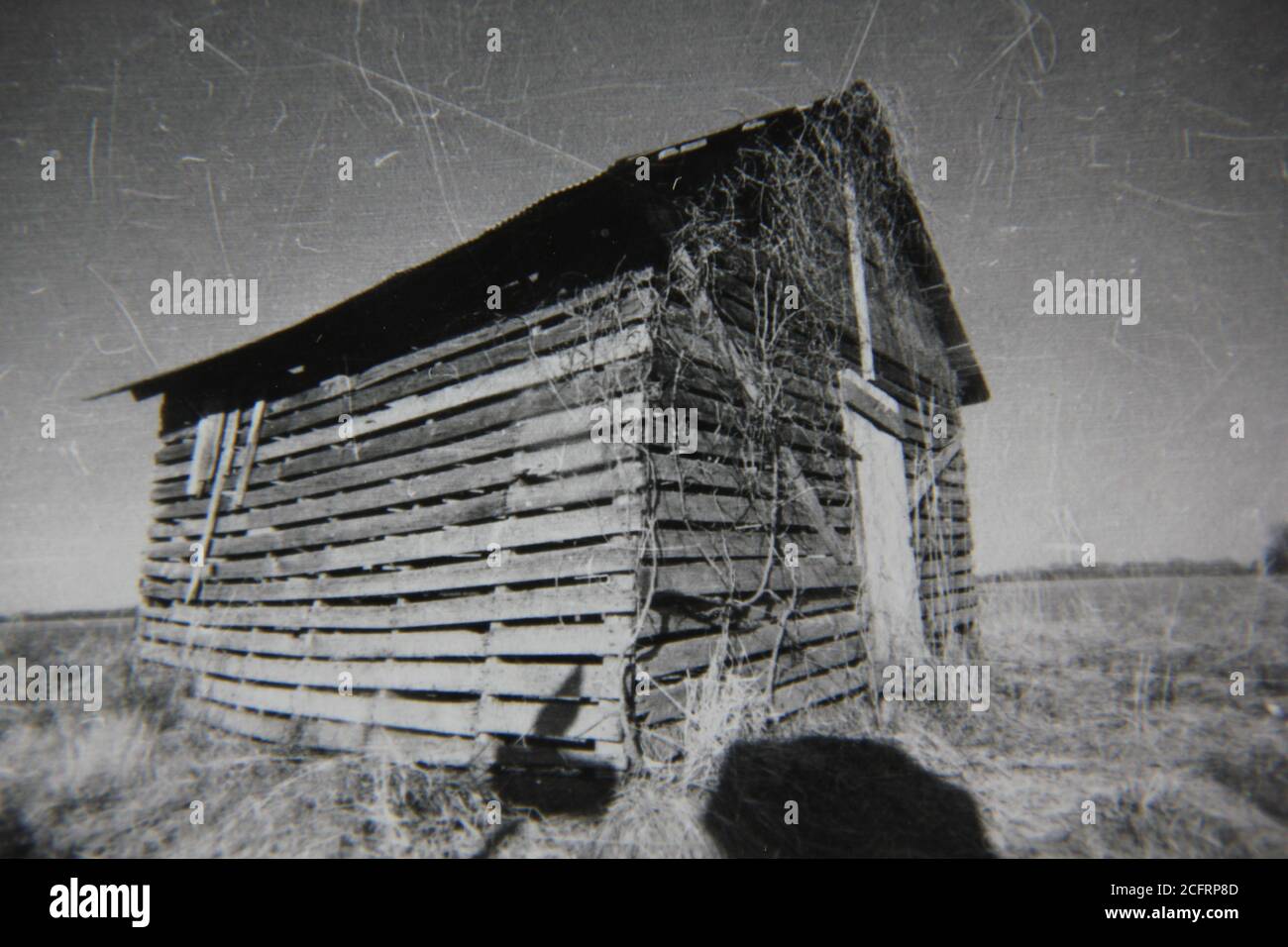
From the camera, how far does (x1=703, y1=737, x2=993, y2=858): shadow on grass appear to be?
8.80 feet

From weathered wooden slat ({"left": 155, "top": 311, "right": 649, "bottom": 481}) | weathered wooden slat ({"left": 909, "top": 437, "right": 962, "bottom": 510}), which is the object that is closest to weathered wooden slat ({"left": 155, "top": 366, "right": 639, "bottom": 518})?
weathered wooden slat ({"left": 155, "top": 311, "right": 649, "bottom": 481})

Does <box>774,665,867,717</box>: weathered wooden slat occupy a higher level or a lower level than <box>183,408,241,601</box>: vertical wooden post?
lower

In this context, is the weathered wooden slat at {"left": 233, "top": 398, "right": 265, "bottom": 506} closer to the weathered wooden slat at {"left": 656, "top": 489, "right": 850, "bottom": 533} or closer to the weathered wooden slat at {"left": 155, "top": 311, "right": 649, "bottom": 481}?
the weathered wooden slat at {"left": 155, "top": 311, "right": 649, "bottom": 481}

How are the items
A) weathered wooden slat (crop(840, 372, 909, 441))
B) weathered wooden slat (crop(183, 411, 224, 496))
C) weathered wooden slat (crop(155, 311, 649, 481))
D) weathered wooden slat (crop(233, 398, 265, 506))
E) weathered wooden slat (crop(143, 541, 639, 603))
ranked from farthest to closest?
1. weathered wooden slat (crop(183, 411, 224, 496))
2. weathered wooden slat (crop(233, 398, 265, 506))
3. weathered wooden slat (crop(840, 372, 909, 441))
4. weathered wooden slat (crop(155, 311, 649, 481))
5. weathered wooden slat (crop(143, 541, 639, 603))

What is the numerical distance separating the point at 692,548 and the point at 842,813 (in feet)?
5.59

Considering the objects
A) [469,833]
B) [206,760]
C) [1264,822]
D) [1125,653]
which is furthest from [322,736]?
[1125,653]

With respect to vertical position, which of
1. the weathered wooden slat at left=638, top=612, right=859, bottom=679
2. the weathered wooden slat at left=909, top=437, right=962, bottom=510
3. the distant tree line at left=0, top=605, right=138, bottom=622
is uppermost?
the weathered wooden slat at left=909, top=437, right=962, bottom=510

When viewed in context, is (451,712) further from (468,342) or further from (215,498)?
(215,498)

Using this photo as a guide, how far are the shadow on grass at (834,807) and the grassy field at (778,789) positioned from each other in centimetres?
1

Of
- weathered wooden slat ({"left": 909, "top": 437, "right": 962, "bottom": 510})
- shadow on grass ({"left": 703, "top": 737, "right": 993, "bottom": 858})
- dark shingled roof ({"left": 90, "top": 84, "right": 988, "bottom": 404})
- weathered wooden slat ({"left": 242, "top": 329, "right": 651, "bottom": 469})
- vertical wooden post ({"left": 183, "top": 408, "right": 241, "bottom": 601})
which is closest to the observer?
shadow on grass ({"left": 703, "top": 737, "right": 993, "bottom": 858})

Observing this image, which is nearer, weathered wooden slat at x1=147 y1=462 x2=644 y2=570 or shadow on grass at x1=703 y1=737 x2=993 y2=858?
shadow on grass at x1=703 y1=737 x2=993 y2=858

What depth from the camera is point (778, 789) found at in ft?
10.1

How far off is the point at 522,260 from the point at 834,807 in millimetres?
4477

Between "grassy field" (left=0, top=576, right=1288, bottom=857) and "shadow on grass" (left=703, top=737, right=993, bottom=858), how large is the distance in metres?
0.01
